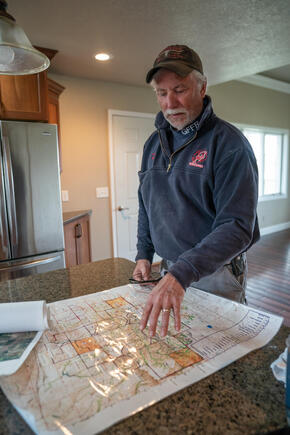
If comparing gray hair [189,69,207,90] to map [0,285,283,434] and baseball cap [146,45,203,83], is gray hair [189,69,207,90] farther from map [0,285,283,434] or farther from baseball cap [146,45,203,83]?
map [0,285,283,434]

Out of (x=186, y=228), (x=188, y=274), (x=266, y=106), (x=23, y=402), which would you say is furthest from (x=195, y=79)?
(x=266, y=106)

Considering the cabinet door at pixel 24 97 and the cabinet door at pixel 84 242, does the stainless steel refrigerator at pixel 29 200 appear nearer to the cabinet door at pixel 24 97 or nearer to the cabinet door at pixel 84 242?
the cabinet door at pixel 24 97

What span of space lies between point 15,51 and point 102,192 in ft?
8.49

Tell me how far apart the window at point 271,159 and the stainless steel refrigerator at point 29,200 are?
4.18 m

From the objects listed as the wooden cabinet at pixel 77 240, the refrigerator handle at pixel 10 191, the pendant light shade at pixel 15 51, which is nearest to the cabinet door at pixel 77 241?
the wooden cabinet at pixel 77 240

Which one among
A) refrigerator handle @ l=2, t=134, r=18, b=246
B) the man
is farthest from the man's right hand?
refrigerator handle @ l=2, t=134, r=18, b=246

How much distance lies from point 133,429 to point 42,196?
2195 mm

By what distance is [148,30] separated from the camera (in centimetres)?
229

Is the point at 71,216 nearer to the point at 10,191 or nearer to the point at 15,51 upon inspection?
the point at 10,191

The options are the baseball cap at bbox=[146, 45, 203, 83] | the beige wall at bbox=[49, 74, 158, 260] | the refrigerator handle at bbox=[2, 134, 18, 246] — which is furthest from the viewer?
the beige wall at bbox=[49, 74, 158, 260]

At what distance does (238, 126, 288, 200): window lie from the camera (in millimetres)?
5605

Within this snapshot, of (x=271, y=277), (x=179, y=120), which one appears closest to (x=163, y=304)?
(x=179, y=120)

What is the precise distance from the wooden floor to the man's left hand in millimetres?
2103

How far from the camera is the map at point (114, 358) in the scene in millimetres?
528
